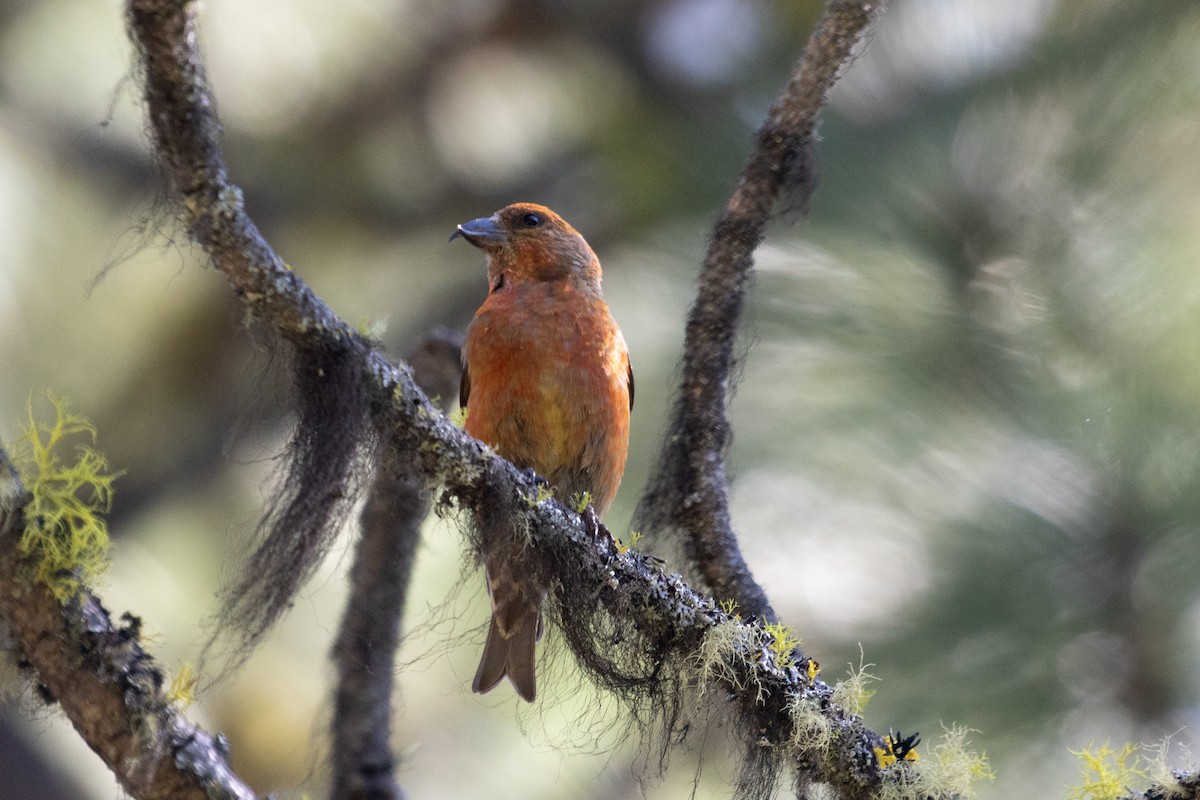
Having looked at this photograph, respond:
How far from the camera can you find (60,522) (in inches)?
69.0

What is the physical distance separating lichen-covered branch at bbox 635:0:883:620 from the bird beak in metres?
1.24

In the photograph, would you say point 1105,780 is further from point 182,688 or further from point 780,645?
point 182,688

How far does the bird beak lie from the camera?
4.00 meters

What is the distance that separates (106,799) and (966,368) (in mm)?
3063

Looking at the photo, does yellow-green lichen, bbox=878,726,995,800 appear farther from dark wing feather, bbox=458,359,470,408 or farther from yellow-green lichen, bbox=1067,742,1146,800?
dark wing feather, bbox=458,359,470,408

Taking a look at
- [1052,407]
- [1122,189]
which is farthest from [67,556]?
[1122,189]

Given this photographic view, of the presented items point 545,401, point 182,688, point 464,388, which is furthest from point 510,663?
point 182,688

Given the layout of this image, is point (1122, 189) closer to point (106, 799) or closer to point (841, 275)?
point (841, 275)

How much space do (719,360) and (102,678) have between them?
1.53 metres

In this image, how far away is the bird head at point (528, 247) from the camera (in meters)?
4.00

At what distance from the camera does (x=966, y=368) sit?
355 cm

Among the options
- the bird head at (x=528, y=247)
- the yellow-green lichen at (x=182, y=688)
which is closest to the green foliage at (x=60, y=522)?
the yellow-green lichen at (x=182, y=688)

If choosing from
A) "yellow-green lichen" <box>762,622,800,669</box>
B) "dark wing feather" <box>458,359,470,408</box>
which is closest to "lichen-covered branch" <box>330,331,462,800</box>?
"dark wing feather" <box>458,359,470,408</box>

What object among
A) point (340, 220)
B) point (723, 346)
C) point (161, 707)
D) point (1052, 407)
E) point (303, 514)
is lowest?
point (161, 707)
